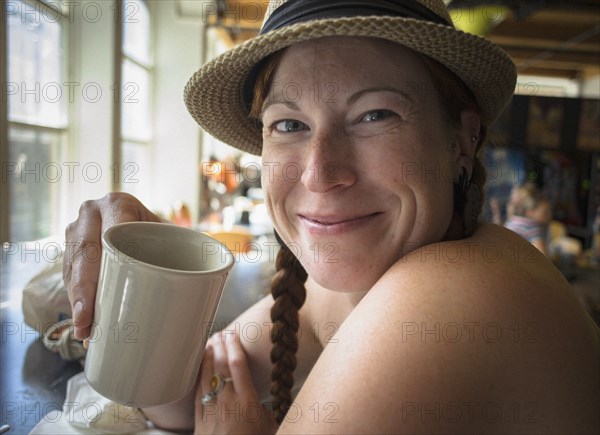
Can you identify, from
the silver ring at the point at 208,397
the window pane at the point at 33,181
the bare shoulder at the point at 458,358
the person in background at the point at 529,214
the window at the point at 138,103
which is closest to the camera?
the bare shoulder at the point at 458,358

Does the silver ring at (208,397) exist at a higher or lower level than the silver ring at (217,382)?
lower

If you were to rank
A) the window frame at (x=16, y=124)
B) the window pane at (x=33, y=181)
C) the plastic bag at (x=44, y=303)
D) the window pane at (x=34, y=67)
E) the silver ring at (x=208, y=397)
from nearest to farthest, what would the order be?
1. the silver ring at (x=208, y=397)
2. the plastic bag at (x=44, y=303)
3. the window frame at (x=16, y=124)
4. the window pane at (x=34, y=67)
5. the window pane at (x=33, y=181)

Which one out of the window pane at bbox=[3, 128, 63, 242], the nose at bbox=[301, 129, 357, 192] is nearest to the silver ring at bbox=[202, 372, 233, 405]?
the nose at bbox=[301, 129, 357, 192]

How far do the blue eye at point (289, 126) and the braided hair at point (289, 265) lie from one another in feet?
0.25

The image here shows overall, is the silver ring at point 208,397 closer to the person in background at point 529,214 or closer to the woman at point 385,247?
the woman at point 385,247

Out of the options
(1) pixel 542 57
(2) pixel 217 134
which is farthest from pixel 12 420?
(1) pixel 542 57

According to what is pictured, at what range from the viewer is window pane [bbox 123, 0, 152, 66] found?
16.8 ft

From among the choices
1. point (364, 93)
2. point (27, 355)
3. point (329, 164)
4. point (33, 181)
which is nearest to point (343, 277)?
point (329, 164)

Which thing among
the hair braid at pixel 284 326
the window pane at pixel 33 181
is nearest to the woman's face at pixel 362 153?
the hair braid at pixel 284 326

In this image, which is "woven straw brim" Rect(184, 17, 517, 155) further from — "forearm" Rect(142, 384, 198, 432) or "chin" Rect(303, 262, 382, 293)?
"forearm" Rect(142, 384, 198, 432)

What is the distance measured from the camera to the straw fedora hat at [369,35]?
688 mm

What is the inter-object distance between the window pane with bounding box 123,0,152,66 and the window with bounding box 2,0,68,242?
4.59 ft

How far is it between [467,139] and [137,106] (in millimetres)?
5575

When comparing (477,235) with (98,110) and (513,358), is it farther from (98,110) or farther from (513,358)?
(98,110)
